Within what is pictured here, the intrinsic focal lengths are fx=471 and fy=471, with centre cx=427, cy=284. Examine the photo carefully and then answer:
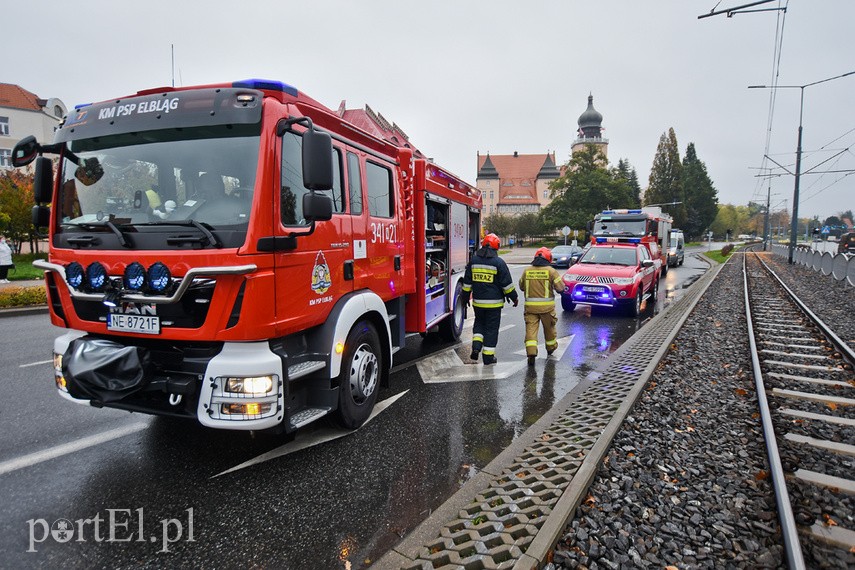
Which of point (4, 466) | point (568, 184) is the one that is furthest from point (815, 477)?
point (568, 184)

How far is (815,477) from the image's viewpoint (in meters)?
3.57

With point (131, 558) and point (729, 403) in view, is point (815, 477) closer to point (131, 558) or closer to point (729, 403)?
point (729, 403)

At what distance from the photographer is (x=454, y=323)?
27.2 feet

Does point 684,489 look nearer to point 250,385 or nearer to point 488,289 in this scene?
point 250,385

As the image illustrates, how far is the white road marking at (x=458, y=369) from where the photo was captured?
625 centimetres

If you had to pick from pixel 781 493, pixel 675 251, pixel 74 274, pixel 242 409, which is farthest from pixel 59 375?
pixel 675 251

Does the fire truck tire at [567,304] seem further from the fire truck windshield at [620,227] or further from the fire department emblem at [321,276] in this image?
the fire department emblem at [321,276]

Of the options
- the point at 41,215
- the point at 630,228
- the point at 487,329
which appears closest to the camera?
the point at 41,215

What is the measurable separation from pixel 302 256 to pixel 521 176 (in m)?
105

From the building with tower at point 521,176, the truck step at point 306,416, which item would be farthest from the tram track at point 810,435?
the building with tower at point 521,176

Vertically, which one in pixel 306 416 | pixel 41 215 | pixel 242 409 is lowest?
pixel 306 416

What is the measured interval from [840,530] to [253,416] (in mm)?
3836

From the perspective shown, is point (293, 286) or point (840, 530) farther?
point (293, 286)

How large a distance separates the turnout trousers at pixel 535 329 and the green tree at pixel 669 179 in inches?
3114
